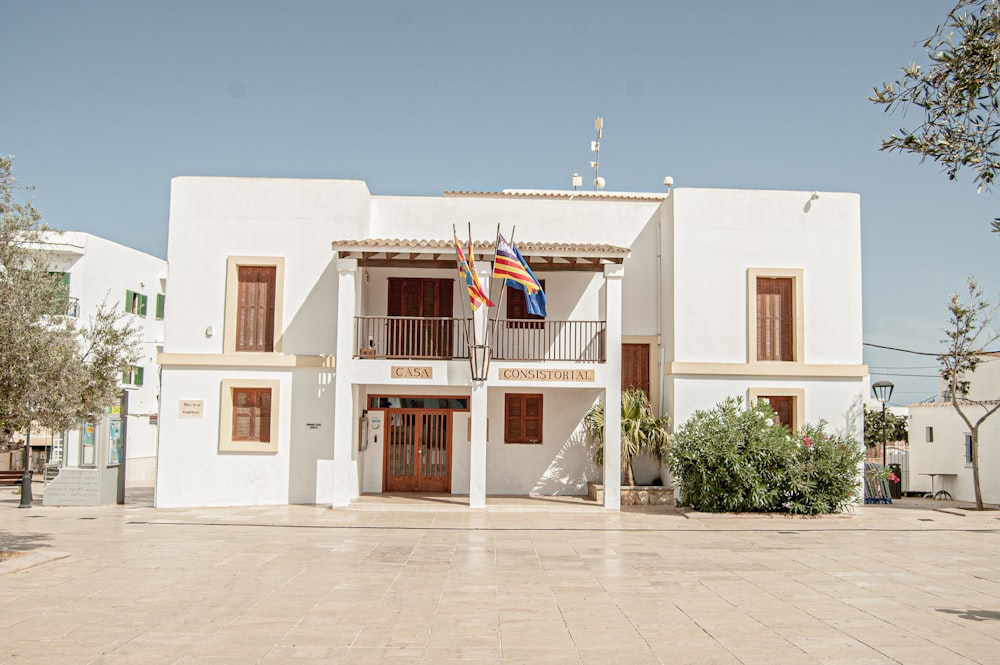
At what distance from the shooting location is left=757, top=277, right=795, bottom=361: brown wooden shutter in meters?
18.7

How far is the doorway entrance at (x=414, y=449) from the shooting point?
19.3 m

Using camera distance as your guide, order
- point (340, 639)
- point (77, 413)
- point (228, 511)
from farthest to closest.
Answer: point (228, 511), point (77, 413), point (340, 639)

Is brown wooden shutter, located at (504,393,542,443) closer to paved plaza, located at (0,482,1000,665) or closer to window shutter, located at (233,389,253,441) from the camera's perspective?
paved plaza, located at (0,482,1000,665)

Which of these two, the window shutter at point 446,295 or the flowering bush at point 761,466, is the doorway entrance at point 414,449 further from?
the flowering bush at point 761,466

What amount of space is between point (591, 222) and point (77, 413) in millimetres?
11728

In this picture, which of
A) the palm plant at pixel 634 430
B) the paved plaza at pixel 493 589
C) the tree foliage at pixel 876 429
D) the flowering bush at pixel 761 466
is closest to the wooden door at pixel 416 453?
the paved plaza at pixel 493 589

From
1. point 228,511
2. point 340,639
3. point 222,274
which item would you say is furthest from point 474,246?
point 340,639

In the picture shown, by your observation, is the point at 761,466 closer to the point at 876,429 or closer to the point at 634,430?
the point at 634,430

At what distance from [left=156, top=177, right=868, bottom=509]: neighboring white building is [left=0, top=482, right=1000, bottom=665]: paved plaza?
1881mm

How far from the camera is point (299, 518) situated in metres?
16.1

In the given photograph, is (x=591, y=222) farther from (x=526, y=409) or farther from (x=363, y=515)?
(x=363, y=515)

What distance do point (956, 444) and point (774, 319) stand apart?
1321cm

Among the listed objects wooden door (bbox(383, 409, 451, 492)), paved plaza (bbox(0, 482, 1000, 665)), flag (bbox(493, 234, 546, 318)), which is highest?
flag (bbox(493, 234, 546, 318))

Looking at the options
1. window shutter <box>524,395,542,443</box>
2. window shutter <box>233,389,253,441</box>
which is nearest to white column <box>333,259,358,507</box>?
window shutter <box>233,389,253,441</box>
